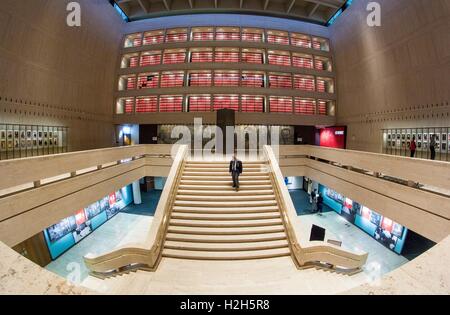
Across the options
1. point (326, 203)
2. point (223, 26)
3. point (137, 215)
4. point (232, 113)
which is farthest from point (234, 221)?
point (223, 26)

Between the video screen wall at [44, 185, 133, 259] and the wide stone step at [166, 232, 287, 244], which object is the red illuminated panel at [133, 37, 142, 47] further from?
the wide stone step at [166, 232, 287, 244]

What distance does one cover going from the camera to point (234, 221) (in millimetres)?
8516

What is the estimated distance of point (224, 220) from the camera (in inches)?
339

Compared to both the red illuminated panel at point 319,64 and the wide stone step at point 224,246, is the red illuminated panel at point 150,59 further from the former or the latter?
the wide stone step at point 224,246

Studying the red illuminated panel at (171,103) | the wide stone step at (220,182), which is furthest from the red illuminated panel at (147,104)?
the wide stone step at (220,182)

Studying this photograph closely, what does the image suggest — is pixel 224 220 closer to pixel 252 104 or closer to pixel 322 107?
pixel 252 104

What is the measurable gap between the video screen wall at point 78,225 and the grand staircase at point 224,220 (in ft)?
19.7

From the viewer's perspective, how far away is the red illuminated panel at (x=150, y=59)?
70.3 ft

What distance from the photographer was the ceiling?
2027cm

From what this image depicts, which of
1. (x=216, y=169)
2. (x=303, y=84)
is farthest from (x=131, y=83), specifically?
(x=303, y=84)

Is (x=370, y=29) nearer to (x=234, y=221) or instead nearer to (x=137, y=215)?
(x=234, y=221)

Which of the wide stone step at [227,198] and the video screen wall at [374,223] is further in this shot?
the video screen wall at [374,223]

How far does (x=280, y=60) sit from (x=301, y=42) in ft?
10.6

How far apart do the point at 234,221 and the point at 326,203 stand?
12156 millimetres
